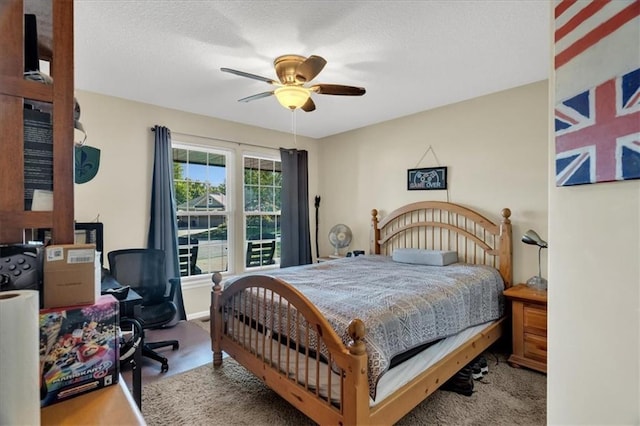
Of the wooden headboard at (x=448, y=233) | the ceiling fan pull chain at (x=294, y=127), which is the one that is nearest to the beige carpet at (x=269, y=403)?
the wooden headboard at (x=448, y=233)

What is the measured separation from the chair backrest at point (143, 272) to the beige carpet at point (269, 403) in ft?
2.92

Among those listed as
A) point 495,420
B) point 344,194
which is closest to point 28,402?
point 495,420

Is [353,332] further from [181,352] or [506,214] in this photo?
[506,214]

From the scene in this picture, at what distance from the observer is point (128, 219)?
352 centimetres

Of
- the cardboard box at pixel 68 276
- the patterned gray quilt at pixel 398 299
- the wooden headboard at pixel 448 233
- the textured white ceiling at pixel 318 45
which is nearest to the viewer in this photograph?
the cardboard box at pixel 68 276

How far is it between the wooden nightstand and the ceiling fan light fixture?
2405mm

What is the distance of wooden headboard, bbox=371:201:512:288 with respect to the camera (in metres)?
3.14

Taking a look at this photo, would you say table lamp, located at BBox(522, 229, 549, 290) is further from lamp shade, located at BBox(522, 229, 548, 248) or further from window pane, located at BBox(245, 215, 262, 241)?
window pane, located at BBox(245, 215, 262, 241)

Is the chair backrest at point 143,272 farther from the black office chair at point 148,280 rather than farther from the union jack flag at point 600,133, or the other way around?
the union jack flag at point 600,133

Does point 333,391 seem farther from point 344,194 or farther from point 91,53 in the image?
point 344,194

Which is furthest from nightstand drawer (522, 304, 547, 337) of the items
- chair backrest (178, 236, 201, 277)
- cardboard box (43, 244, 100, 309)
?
chair backrest (178, 236, 201, 277)

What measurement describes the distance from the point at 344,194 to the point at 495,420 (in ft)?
11.3

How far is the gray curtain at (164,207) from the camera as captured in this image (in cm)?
359

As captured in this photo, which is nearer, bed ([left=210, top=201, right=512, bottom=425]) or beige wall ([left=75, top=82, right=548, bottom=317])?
bed ([left=210, top=201, right=512, bottom=425])
